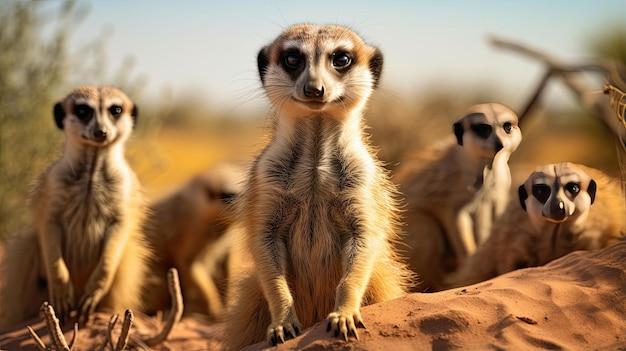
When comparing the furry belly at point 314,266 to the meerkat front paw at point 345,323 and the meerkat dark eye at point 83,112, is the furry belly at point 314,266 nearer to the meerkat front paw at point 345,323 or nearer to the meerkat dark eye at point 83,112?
the meerkat front paw at point 345,323

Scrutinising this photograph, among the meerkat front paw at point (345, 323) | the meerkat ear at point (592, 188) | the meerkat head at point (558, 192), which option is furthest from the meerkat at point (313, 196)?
the meerkat ear at point (592, 188)

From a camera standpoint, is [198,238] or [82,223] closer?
[82,223]

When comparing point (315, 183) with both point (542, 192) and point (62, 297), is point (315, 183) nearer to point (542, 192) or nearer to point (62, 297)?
point (542, 192)

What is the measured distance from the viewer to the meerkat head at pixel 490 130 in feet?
15.0

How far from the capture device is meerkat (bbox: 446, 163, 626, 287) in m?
4.40

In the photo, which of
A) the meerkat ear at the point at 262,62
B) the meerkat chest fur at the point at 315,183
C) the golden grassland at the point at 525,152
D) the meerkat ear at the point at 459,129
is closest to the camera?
the meerkat chest fur at the point at 315,183

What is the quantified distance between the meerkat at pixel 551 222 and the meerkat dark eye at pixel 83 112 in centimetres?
254

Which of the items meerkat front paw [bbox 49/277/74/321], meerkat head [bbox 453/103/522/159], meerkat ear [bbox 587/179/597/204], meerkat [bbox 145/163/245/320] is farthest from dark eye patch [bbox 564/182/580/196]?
meerkat [bbox 145/163/245/320]

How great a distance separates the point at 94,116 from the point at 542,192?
8.82 feet

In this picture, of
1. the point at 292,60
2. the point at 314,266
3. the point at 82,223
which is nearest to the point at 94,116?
the point at 82,223

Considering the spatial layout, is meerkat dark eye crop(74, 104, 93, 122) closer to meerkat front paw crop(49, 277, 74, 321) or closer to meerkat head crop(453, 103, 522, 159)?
meerkat front paw crop(49, 277, 74, 321)

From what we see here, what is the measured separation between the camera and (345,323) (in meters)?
3.21

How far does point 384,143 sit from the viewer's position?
10.4 metres

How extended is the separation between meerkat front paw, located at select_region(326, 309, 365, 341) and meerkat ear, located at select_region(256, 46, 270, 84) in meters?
1.32
